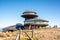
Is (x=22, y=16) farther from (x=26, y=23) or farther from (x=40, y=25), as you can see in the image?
(x=40, y=25)

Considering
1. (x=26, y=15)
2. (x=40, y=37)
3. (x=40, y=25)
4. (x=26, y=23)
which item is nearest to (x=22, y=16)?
(x=26, y=15)

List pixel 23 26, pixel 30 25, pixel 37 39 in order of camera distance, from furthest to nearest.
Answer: pixel 23 26 < pixel 30 25 < pixel 37 39

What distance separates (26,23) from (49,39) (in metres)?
19.9

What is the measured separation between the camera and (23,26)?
150ft

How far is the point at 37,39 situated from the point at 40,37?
1288 millimetres

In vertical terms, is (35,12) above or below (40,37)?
above

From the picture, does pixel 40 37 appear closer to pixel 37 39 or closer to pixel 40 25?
pixel 37 39

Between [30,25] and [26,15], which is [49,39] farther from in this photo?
[26,15]

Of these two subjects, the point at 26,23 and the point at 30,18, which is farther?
the point at 30,18

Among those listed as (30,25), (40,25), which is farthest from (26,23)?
(40,25)

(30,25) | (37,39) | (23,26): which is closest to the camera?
(37,39)

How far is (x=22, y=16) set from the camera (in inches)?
1868

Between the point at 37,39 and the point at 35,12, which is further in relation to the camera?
the point at 35,12

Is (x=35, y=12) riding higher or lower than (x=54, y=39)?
higher
